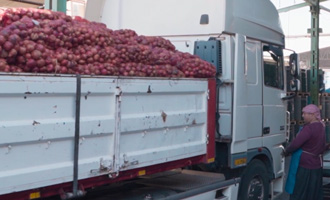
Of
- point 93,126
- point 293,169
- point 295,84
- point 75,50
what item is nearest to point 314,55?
point 295,84

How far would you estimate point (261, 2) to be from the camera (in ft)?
23.8

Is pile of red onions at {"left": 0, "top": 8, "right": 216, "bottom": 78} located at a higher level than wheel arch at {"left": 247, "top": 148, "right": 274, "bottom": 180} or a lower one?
higher

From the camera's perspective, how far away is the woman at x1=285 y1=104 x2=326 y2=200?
7094 mm

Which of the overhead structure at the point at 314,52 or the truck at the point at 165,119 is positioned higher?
the overhead structure at the point at 314,52

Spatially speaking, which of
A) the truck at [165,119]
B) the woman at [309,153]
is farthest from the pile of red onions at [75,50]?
the woman at [309,153]

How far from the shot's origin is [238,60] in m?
6.40

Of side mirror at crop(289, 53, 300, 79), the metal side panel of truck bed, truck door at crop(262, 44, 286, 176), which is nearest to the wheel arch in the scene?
Answer: truck door at crop(262, 44, 286, 176)

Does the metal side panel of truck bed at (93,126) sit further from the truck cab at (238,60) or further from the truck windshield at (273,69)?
the truck windshield at (273,69)

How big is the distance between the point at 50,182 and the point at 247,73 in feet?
12.2

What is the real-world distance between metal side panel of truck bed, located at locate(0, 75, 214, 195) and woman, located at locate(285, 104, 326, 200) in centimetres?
227

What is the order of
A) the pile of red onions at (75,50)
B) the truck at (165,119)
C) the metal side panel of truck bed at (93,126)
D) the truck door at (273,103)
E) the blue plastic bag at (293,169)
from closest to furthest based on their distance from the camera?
the metal side panel of truck bed at (93,126) < the truck at (165,119) < the pile of red onions at (75,50) < the truck door at (273,103) < the blue plastic bag at (293,169)

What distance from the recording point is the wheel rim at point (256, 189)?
6.89 meters

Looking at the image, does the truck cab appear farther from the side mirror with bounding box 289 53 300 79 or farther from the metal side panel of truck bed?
the metal side panel of truck bed

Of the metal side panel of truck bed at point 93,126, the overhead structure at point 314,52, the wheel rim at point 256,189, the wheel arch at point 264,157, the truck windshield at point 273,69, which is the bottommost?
the wheel rim at point 256,189
